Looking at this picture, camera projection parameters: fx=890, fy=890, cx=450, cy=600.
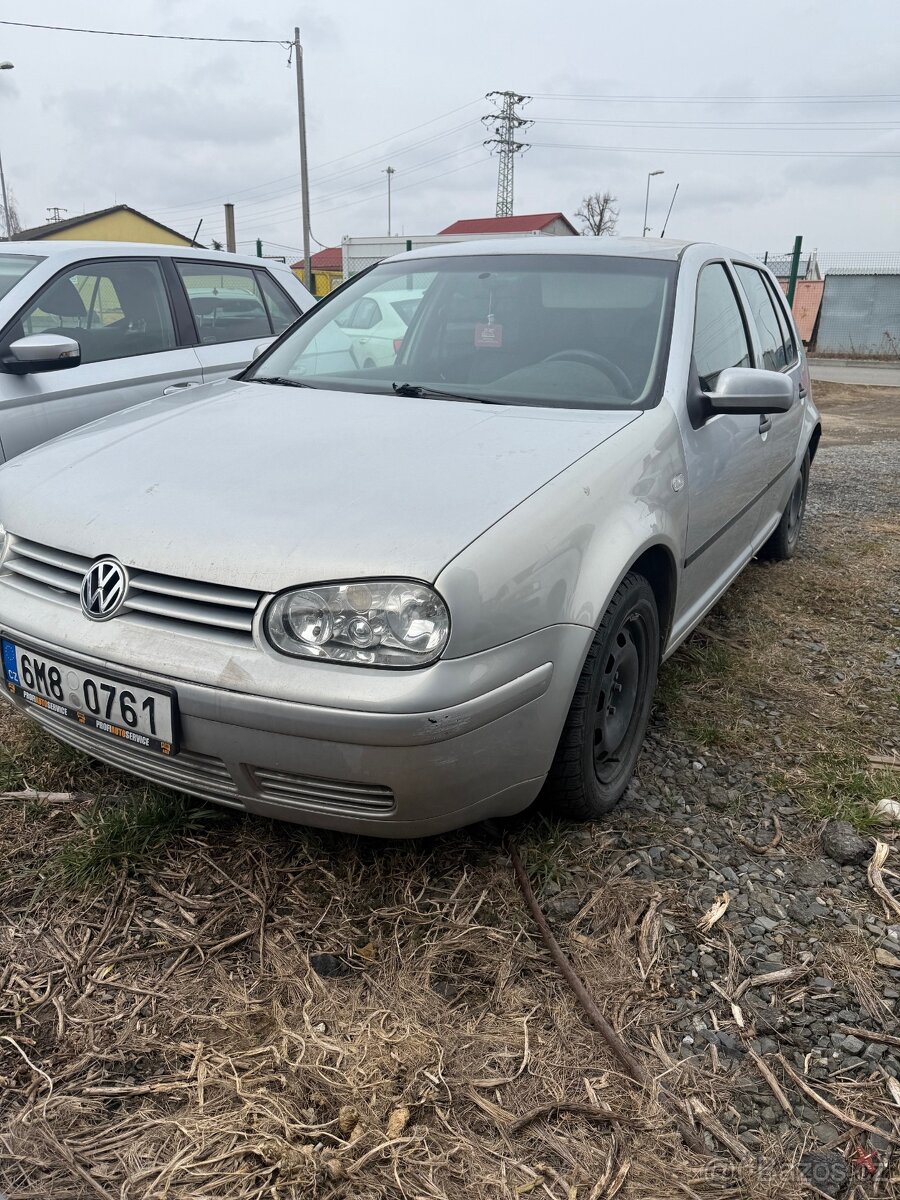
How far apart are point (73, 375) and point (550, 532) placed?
116 inches

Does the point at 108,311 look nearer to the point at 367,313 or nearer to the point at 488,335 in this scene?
the point at 367,313

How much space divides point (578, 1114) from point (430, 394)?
187cm

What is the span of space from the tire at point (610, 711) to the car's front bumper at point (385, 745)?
12 cm

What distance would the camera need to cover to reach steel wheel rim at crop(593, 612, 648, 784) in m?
2.25

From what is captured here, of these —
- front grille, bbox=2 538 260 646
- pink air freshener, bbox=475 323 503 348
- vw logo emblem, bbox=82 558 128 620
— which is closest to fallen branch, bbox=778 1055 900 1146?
front grille, bbox=2 538 260 646

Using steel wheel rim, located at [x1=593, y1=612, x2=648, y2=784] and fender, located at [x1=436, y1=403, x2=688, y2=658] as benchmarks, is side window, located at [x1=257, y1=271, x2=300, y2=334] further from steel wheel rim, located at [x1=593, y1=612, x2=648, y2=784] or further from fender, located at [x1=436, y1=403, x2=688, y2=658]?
steel wheel rim, located at [x1=593, y1=612, x2=648, y2=784]

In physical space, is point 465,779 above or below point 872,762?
above

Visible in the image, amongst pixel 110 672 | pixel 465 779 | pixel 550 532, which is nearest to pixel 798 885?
pixel 465 779

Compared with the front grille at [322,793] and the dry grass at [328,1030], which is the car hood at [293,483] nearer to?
the front grille at [322,793]

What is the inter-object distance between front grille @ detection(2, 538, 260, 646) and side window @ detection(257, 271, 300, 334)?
3699 millimetres

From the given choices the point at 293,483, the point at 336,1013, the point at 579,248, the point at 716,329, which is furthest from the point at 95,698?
the point at 716,329

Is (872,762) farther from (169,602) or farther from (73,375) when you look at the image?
(73,375)

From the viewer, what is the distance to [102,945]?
6.27ft

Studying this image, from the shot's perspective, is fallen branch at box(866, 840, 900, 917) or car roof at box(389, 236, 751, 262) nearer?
fallen branch at box(866, 840, 900, 917)
